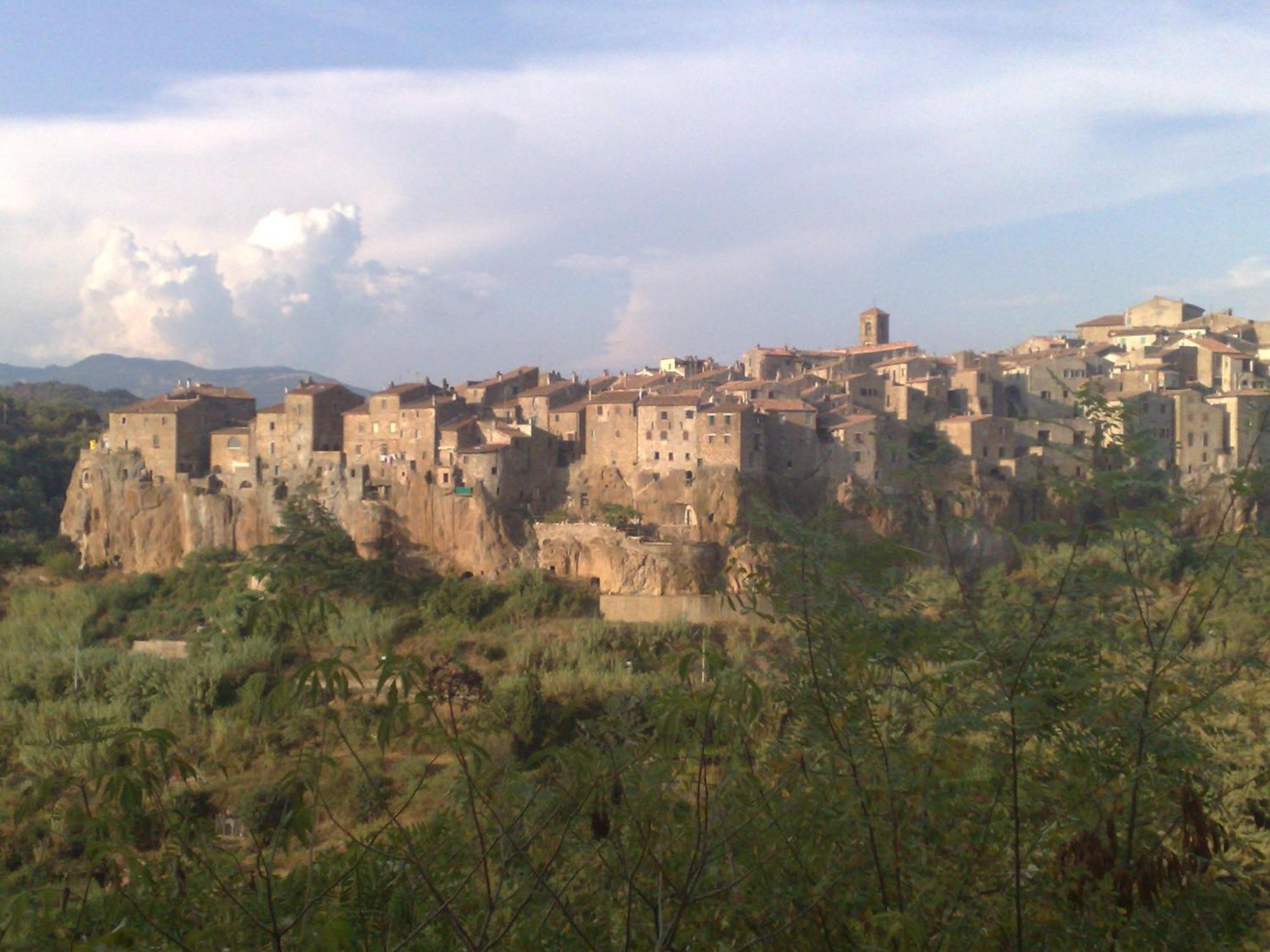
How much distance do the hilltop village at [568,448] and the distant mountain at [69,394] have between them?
31990 millimetres

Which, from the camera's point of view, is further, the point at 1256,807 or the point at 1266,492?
the point at 1256,807

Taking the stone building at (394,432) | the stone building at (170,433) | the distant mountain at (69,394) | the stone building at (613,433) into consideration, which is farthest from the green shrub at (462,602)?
the distant mountain at (69,394)

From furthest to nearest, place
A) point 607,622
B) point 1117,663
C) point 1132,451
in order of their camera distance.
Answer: point 607,622, point 1117,663, point 1132,451

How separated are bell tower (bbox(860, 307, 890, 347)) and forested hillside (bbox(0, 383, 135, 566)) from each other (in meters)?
29.2

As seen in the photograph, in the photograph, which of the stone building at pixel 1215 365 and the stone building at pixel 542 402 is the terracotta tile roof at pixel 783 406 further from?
the stone building at pixel 1215 365

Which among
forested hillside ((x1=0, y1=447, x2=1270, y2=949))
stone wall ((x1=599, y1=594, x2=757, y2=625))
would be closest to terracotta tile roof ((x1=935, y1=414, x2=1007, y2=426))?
stone wall ((x1=599, y1=594, x2=757, y2=625))

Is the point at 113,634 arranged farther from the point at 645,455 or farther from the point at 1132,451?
the point at 1132,451

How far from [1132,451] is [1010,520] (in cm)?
2512

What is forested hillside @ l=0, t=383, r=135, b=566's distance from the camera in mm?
35219

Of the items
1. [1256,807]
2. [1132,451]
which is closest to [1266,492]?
[1132,451]

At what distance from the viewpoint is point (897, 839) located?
516cm

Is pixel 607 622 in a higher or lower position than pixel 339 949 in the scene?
lower

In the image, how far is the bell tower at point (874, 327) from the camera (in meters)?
49.0

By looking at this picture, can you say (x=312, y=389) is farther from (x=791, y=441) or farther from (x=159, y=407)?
(x=791, y=441)
